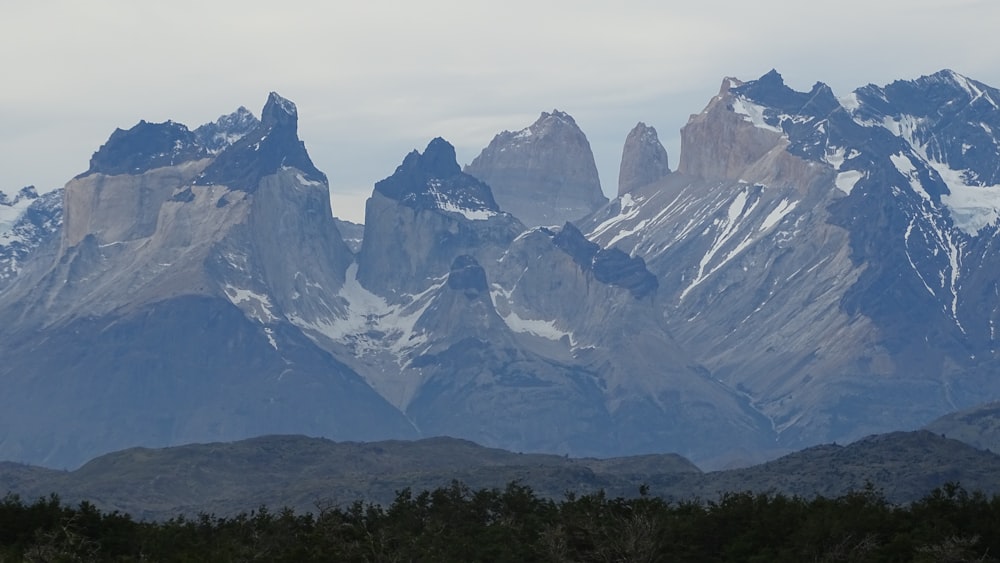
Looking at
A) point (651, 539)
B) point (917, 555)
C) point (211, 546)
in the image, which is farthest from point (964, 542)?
point (211, 546)

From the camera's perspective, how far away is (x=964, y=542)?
536 ft

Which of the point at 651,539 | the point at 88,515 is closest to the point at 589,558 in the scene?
the point at 651,539

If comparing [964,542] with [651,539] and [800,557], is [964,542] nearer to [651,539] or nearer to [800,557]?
[800,557]

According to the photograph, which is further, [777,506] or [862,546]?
[777,506]

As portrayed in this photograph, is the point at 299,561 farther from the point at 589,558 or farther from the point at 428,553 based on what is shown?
the point at 589,558

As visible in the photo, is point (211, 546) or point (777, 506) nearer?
point (211, 546)

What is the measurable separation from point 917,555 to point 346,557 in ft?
146

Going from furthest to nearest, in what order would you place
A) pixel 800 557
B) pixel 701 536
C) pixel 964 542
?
pixel 701 536 < pixel 800 557 < pixel 964 542

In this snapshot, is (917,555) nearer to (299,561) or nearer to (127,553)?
(299,561)

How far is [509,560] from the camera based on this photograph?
589 ft

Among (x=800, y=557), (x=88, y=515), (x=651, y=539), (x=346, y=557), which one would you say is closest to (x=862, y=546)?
(x=800, y=557)

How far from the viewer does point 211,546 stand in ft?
607

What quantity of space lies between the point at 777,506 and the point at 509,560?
32294 mm

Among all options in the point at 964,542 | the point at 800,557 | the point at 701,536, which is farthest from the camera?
the point at 701,536
